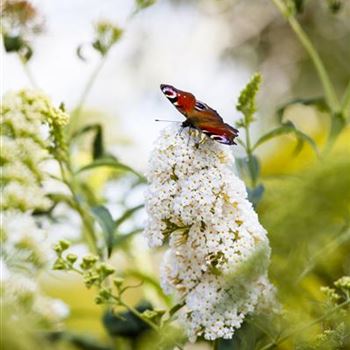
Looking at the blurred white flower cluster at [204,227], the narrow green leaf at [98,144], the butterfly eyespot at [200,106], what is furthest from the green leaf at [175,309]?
the narrow green leaf at [98,144]

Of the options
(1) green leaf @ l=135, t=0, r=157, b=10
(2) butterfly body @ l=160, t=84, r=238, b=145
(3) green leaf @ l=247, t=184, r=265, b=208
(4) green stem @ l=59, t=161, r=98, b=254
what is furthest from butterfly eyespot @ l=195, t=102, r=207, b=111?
(1) green leaf @ l=135, t=0, r=157, b=10

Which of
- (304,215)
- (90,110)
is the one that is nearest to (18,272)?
(304,215)

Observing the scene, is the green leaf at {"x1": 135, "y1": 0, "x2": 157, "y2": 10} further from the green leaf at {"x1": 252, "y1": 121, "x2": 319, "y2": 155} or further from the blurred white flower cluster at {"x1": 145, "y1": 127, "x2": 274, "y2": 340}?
the blurred white flower cluster at {"x1": 145, "y1": 127, "x2": 274, "y2": 340}

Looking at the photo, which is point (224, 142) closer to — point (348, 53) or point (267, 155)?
point (267, 155)

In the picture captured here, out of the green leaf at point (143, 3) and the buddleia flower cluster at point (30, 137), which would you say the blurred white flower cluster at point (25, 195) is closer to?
the buddleia flower cluster at point (30, 137)

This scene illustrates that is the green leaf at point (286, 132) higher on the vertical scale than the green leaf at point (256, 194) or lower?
higher

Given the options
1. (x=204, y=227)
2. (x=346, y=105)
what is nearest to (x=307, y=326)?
(x=204, y=227)
